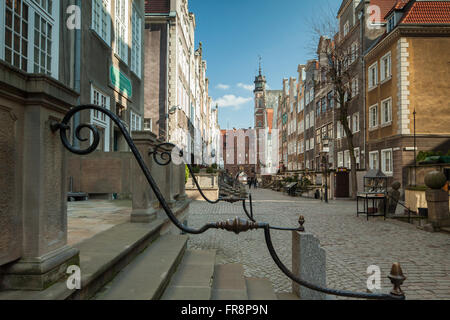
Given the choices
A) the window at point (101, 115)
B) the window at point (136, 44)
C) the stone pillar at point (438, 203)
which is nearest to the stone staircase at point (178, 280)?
the window at point (101, 115)

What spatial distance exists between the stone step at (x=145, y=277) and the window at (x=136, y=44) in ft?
37.9

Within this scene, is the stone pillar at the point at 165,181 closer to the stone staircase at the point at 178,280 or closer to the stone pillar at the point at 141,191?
the stone pillar at the point at 141,191

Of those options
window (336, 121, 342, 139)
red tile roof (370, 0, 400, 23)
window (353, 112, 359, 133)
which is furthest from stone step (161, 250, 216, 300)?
window (336, 121, 342, 139)

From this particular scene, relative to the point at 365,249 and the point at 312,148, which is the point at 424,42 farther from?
the point at 312,148

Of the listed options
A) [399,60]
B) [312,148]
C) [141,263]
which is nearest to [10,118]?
[141,263]

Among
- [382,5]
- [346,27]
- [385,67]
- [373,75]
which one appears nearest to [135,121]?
[385,67]

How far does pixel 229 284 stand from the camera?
3754 millimetres

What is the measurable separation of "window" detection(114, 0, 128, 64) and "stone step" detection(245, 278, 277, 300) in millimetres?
10433

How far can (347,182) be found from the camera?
902 inches

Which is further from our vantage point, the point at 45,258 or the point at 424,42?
the point at 424,42

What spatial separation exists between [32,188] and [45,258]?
48 centimetres

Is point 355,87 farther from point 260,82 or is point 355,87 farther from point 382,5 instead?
point 260,82

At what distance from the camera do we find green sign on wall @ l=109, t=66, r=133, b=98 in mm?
11312

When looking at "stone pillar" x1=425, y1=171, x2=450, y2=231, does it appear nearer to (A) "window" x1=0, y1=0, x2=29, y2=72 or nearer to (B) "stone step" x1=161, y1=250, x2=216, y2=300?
(B) "stone step" x1=161, y1=250, x2=216, y2=300
